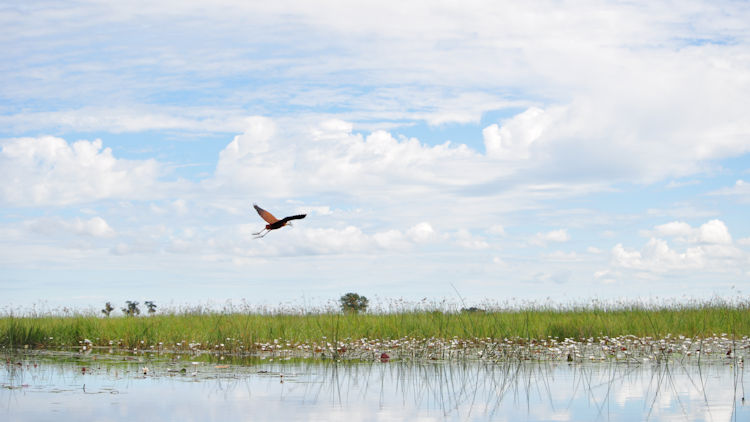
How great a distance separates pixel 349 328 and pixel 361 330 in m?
0.45

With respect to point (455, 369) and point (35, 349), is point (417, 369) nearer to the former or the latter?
point (455, 369)

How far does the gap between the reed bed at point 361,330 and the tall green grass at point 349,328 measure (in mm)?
25

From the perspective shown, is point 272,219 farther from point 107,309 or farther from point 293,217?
point 107,309

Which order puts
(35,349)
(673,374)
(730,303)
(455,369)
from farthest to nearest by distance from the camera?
1. (730,303)
2. (35,349)
3. (455,369)
4. (673,374)

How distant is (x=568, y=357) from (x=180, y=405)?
24.9 feet

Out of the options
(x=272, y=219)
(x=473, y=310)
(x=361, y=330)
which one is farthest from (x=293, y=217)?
(x=473, y=310)

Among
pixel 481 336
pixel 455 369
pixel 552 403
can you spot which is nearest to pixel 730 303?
pixel 481 336

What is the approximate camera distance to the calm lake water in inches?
328

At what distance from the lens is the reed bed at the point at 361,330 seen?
16.4 meters

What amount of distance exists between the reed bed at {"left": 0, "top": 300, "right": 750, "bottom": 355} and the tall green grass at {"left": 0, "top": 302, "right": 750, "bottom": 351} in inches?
Result: 1.0

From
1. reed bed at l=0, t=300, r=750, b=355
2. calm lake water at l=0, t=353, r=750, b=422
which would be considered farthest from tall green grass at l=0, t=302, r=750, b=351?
calm lake water at l=0, t=353, r=750, b=422

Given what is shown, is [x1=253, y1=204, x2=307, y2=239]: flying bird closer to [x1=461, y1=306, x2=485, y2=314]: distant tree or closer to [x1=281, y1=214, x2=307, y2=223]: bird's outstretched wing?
[x1=281, y1=214, x2=307, y2=223]: bird's outstretched wing

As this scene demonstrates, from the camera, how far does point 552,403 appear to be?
29.6 ft

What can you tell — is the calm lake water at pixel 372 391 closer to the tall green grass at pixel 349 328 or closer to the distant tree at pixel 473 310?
the tall green grass at pixel 349 328
